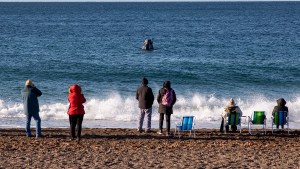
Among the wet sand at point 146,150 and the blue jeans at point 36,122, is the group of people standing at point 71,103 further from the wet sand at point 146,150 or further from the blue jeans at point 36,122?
the wet sand at point 146,150

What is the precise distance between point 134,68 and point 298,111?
17290mm

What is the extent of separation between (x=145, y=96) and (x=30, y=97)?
9.40 ft

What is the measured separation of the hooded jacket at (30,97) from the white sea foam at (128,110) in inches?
163

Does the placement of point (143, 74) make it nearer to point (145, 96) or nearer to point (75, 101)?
point (145, 96)

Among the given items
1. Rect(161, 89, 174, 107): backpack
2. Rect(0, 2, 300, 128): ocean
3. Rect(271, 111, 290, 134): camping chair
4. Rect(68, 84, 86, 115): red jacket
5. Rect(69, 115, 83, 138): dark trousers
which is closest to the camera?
Rect(68, 84, 86, 115): red jacket

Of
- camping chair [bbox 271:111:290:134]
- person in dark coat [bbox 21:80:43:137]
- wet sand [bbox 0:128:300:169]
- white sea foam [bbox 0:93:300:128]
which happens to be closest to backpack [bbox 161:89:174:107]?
wet sand [bbox 0:128:300:169]

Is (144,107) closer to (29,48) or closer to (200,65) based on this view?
(200,65)

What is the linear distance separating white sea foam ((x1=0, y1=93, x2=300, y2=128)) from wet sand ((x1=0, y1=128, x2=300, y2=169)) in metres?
3.56

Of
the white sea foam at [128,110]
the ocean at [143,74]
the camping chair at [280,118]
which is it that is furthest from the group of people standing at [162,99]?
the white sea foam at [128,110]

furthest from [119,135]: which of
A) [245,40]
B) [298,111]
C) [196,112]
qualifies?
[245,40]

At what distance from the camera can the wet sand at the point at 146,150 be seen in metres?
11.4

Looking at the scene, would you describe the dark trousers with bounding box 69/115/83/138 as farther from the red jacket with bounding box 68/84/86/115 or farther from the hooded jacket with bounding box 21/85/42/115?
the hooded jacket with bounding box 21/85/42/115

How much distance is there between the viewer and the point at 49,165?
11.2 meters

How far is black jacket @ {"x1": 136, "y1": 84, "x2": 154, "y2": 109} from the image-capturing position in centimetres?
1527
